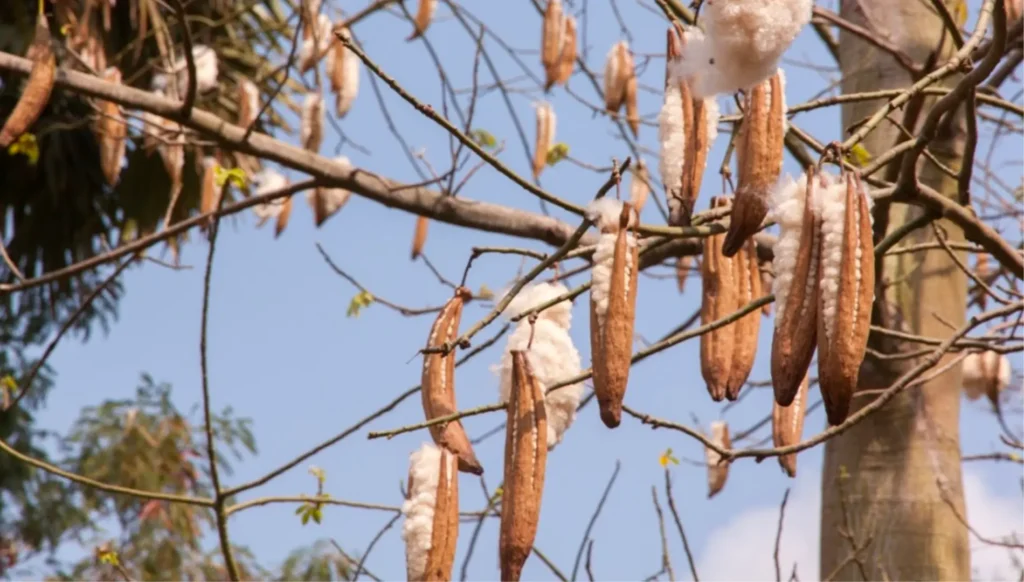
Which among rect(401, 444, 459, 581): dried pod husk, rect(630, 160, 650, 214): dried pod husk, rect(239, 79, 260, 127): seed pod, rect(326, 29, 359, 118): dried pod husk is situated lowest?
rect(401, 444, 459, 581): dried pod husk

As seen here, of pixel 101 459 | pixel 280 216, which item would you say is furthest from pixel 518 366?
pixel 101 459

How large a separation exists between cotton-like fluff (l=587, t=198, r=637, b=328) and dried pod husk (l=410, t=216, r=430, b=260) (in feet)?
5.19

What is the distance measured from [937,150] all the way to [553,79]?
2.70 feet

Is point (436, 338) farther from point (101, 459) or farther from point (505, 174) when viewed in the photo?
point (101, 459)

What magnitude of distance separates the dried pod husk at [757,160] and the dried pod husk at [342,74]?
83.1 inches

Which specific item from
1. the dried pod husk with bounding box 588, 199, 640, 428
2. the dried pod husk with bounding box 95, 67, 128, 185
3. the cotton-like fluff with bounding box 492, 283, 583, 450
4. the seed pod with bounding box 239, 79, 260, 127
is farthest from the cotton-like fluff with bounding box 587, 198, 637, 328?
the seed pod with bounding box 239, 79, 260, 127

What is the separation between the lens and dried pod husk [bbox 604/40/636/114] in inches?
108

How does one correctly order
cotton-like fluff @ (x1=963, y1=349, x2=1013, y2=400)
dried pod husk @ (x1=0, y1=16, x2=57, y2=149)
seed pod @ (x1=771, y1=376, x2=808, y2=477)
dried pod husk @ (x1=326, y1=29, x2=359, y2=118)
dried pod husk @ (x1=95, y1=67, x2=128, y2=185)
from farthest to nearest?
1. dried pod husk @ (x1=326, y1=29, x2=359, y2=118)
2. dried pod husk @ (x1=95, y1=67, x2=128, y2=185)
3. cotton-like fluff @ (x1=963, y1=349, x2=1013, y2=400)
4. dried pod husk @ (x1=0, y1=16, x2=57, y2=149)
5. seed pod @ (x1=771, y1=376, x2=808, y2=477)

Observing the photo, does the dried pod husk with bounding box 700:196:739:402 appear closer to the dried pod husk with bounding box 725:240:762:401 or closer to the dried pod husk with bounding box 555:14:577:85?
the dried pod husk with bounding box 725:240:762:401

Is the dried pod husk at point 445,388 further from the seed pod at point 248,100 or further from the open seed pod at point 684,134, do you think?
the seed pod at point 248,100

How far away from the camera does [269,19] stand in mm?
5348

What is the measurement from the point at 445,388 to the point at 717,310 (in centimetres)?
27

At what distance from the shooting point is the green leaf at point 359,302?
242 cm

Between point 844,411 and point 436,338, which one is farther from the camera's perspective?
point 436,338
